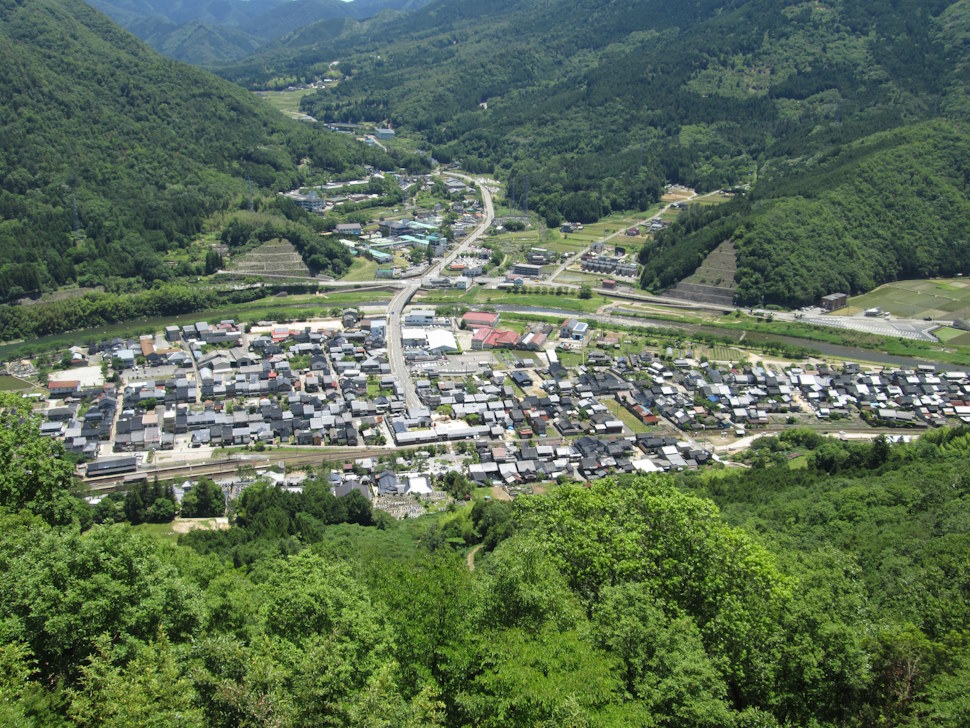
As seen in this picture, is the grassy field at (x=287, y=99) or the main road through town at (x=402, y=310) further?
the grassy field at (x=287, y=99)

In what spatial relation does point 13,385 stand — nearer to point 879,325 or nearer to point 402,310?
point 402,310

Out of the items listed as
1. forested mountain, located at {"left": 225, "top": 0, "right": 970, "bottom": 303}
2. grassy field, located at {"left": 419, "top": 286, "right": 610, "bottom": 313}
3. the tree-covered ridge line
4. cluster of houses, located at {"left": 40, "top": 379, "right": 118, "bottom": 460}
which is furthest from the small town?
forested mountain, located at {"left": 225, "top": 0, "right": 970, "bottom": 303}

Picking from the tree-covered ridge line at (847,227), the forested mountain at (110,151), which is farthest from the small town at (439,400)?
the forested mountain at (110,151)

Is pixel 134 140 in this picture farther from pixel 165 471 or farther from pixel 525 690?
pixel 525 690

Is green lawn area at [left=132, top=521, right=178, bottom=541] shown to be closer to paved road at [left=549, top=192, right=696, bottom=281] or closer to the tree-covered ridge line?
paved road at [left=549, top=192, right=696, bottom=281]

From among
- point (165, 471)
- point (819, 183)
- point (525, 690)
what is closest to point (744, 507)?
point (525, 690)

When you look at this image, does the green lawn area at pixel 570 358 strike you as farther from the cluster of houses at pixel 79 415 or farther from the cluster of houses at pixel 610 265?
the cluster of houses at pixel 79 415
